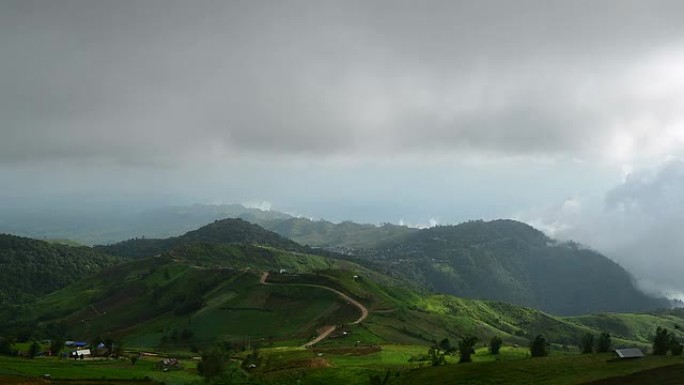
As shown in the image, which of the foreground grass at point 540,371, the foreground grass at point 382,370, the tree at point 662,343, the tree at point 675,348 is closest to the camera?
the foreground grass at point 540,371

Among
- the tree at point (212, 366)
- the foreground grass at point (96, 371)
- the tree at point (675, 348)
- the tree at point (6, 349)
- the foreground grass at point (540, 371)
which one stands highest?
the tree at point (675, 348)

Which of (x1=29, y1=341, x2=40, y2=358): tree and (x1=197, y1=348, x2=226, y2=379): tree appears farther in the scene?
(x1=29, y1=341, x2=40, y2=358): tree

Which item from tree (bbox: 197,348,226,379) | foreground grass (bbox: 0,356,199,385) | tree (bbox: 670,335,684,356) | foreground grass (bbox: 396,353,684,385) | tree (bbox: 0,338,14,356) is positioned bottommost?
tree (bbox: 0,338,14,356)

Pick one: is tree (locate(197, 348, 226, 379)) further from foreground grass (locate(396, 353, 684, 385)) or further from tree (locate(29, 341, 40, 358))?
tree (locate(29, 341, 40, 358))

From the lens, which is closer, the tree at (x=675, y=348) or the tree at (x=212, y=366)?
the tree at (x=675, y=348)

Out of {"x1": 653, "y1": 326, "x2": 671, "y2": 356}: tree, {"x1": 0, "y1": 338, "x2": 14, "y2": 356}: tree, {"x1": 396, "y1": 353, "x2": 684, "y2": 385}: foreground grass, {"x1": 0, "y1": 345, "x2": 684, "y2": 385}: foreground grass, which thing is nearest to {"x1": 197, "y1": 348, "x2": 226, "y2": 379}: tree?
→ {"x1": 0, "y1": 345, "x2": 684, "y2": 385}: foreground grass

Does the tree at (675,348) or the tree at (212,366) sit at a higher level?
the tree at (675,348)

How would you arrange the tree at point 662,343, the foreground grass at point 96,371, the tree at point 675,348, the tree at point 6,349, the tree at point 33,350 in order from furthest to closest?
→ the tree at point 6,349, the tree at point 33,350, the foreground grass at point 96,371, the tree at point 662,343, the tree at point 675,348

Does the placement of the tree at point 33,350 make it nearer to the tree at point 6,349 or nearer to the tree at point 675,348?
the tree at point 6,349

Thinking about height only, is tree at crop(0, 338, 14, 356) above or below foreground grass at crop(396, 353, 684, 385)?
below

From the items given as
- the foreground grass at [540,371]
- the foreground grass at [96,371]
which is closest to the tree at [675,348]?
the foreground grass at [540,371]

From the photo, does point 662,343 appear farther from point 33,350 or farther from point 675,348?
point 33,350

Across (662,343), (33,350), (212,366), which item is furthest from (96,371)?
(662,343)

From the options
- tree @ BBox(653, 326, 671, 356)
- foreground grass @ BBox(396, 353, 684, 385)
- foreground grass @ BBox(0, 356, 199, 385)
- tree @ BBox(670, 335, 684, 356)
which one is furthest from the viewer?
foreground grass @ BBox(0, 356, 199, 385)
